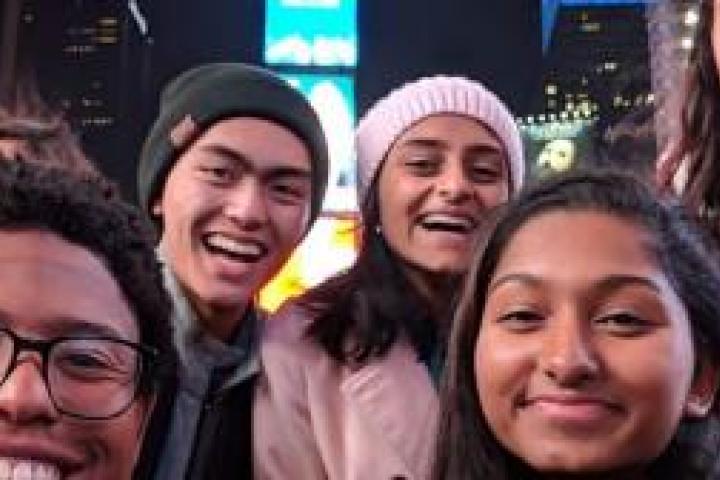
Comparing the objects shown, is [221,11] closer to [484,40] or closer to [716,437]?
[484,40]

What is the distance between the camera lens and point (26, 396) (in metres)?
1.74

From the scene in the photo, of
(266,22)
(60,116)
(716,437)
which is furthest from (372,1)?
(716,437)

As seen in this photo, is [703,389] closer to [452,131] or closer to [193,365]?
[193,365]

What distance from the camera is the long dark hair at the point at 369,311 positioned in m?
3.08

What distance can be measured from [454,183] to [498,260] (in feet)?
3.12

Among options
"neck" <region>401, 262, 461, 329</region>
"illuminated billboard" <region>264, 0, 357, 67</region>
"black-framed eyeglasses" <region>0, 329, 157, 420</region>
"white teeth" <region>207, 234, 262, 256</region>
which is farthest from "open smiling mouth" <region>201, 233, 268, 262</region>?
"illuminated billboard" <region>264, 0, 357, 67</region>

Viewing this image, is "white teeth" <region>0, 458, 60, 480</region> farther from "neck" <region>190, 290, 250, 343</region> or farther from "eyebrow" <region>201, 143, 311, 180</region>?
"eyebrow" <region>201, 143, 311, 180</region>

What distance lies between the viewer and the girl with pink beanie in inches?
114

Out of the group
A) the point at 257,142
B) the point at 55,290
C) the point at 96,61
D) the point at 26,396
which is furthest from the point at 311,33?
the point at 26,396

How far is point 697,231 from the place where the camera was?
7.97 ft

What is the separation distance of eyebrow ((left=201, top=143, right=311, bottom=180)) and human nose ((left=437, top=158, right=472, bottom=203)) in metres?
0.36

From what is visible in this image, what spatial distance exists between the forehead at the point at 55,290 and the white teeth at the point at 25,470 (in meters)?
0.19

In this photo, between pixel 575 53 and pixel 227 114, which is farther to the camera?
pixel 575 53

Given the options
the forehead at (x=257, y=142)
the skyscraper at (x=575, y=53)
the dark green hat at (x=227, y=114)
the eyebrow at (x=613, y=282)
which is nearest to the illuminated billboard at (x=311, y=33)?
the skyscraper at (x=575, y=53)
